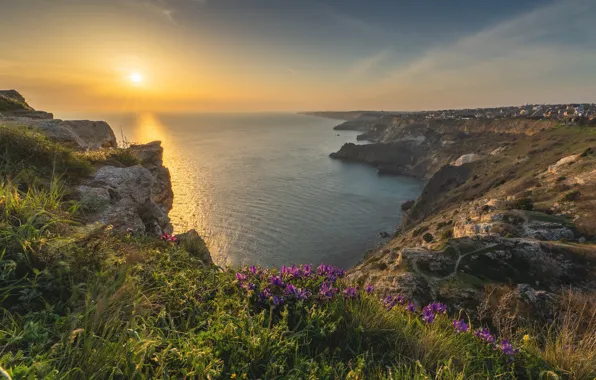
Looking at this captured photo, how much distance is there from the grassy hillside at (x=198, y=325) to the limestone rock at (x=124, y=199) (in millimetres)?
2371

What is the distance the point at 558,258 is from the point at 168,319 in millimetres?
25059

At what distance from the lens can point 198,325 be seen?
3.21 m

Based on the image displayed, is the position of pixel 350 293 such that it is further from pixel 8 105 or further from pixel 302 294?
pixel 8 105

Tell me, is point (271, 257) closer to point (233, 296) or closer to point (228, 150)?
point (233, 296)

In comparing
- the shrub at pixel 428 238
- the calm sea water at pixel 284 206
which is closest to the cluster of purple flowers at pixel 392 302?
the calm sea water at pixel 284 206

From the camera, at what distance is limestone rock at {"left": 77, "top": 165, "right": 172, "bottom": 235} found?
679cm

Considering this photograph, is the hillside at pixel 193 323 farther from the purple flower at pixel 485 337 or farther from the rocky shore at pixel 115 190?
the rocky shore at pixel 115 190

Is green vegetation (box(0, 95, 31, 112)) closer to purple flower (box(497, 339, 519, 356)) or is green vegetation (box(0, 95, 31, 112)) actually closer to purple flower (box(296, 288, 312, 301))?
purple flower (box(296, 288, 312, 301))

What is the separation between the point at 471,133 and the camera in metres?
134

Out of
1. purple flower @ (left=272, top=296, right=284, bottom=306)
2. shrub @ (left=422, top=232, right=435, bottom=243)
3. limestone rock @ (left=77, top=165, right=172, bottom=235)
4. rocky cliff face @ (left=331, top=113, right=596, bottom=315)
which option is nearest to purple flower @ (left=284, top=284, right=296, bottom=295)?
purple flower @ (left=272, top=296, right=284, bottom=306)

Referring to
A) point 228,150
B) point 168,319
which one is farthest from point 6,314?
point 228,150

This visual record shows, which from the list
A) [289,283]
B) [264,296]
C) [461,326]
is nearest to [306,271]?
[289,283]

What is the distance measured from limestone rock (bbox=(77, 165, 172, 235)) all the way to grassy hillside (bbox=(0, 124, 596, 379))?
2.37 m

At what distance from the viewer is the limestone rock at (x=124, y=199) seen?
6.79m
